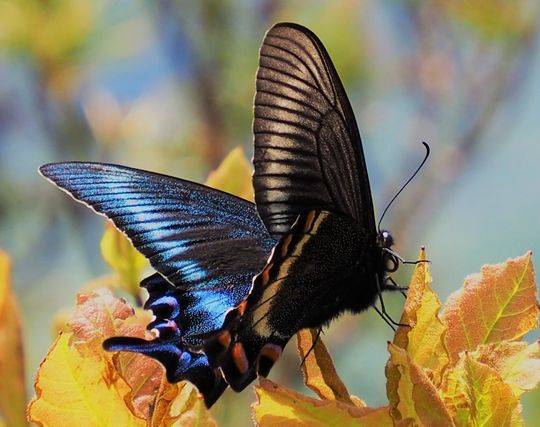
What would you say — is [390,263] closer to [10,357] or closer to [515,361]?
[515,361]

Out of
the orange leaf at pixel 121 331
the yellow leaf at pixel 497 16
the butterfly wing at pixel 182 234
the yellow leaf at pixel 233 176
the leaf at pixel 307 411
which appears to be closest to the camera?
the leaf at pixel 307 411

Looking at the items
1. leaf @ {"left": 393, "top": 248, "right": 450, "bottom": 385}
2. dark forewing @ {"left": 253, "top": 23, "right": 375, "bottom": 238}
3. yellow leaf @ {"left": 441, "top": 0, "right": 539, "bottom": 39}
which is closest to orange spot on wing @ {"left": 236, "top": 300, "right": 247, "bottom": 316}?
dark forewing @ {"left": 253, "top": 23, "right": 375, "bottom": 238}

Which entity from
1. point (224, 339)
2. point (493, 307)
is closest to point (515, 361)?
point (493, 307)

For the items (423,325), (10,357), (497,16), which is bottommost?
(10,357)

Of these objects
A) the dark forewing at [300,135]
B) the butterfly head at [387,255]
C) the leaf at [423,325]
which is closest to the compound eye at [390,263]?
the butterfly head at [387,255]

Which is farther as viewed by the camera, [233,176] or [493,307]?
[233,176]

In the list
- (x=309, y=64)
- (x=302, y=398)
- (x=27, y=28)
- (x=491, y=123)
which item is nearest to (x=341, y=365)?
(x=491, y=123)

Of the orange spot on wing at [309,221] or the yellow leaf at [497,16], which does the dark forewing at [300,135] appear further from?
the yellow leaf at [497,16]
